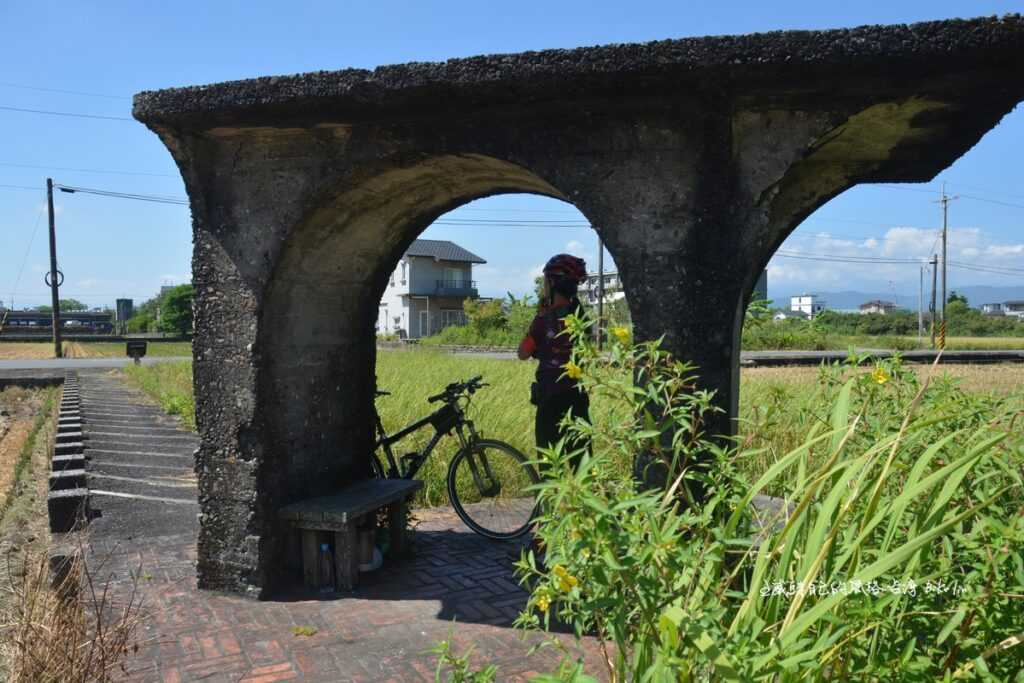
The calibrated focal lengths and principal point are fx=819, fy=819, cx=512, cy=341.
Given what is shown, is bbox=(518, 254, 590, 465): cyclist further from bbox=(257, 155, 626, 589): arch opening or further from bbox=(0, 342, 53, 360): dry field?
bbox=(0, 342, 53, 360): dry field

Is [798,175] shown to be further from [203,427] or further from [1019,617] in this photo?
[203,427]

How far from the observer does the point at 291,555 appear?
5.22 m

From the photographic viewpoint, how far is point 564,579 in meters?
2.14

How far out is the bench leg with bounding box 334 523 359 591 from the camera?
16.6ft

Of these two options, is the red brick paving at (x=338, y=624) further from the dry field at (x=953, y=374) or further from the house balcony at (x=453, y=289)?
the house balcony at (x=453, y=289)

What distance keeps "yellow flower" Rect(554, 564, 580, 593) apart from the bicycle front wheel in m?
3.50

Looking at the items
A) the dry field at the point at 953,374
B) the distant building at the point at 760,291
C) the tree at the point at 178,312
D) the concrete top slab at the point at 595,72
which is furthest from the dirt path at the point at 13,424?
the tree at the point at 178,312

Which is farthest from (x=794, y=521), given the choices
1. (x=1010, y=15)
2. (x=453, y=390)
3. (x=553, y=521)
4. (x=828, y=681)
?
(x=453, y=390)

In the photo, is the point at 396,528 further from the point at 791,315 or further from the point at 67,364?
the point at 67,364

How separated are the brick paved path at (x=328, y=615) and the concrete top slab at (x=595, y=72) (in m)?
2.76

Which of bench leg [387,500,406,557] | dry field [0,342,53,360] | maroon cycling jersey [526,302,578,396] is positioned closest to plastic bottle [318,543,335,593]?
bench leg [387,500,406,557]

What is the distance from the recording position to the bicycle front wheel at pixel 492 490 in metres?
6.28

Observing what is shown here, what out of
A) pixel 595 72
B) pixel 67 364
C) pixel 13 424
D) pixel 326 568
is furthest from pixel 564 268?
pixel 67 364

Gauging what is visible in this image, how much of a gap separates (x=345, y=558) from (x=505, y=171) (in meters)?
2.59
